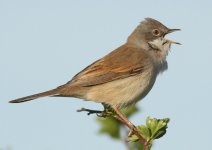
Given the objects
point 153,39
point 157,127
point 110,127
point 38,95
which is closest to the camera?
point 157,127

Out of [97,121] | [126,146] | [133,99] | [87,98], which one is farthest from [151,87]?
[126,146]

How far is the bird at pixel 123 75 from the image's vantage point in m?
6.46

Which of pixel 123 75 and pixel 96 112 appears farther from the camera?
pixel 123 75

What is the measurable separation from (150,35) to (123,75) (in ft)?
4.16

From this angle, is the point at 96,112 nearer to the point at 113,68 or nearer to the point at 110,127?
the point at 110,127

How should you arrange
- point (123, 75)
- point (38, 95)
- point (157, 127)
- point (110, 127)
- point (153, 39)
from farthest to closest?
point (153, 39) → point (123, 75) → point (38, 95) → point (110, 127) → point (157, 127)

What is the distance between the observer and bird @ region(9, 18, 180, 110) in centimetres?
646

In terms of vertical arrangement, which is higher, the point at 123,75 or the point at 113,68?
the point at 113,68

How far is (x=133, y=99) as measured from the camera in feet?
21.4

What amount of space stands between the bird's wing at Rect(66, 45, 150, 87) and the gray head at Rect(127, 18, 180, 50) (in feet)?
1.17

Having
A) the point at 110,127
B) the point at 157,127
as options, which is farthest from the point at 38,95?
the point at 157,127

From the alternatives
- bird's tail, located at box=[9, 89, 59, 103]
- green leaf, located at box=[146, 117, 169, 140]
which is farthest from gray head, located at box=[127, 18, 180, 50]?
green leaf, located at box=[146, 117, 169, 140]

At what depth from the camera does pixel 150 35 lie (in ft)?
25.4

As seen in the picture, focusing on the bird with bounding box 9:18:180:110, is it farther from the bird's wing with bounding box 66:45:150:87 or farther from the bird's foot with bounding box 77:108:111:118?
the bird's foot with bounding box 77:108:111:118
